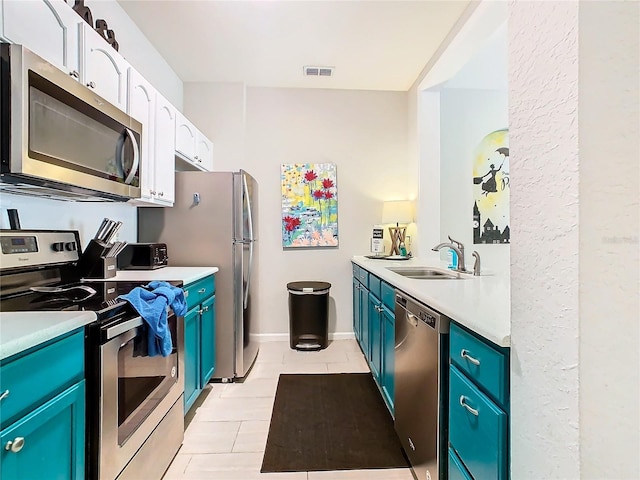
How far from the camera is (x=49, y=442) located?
3.11 ft

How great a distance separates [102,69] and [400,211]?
106 inches

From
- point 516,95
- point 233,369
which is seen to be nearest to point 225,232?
point 233,369

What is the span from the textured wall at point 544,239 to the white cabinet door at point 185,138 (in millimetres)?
2414

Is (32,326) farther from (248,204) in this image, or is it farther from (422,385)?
(248,204)

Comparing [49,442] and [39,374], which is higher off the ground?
[39,374]

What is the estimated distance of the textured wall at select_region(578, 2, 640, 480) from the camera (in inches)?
23.3

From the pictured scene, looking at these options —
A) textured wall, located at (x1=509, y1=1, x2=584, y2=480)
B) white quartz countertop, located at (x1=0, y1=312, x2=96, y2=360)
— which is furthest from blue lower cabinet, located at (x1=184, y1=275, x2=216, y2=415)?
textured wall, located at (x1=509, y1=1, x2=584, y2=480)

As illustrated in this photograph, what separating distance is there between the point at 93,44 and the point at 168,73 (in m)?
1.69

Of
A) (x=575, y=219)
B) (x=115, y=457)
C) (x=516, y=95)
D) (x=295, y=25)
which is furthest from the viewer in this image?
(x=295, y=25)

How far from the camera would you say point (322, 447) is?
1.90 m

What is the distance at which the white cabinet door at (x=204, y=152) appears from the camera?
122 inches

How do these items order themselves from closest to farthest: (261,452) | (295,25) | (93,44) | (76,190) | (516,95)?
(516,95) < (76,190) < (93,44) < (261,452) < (295,25)

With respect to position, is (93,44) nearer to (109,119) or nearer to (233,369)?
(109,119)

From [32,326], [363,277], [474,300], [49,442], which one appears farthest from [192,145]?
[474,300]
